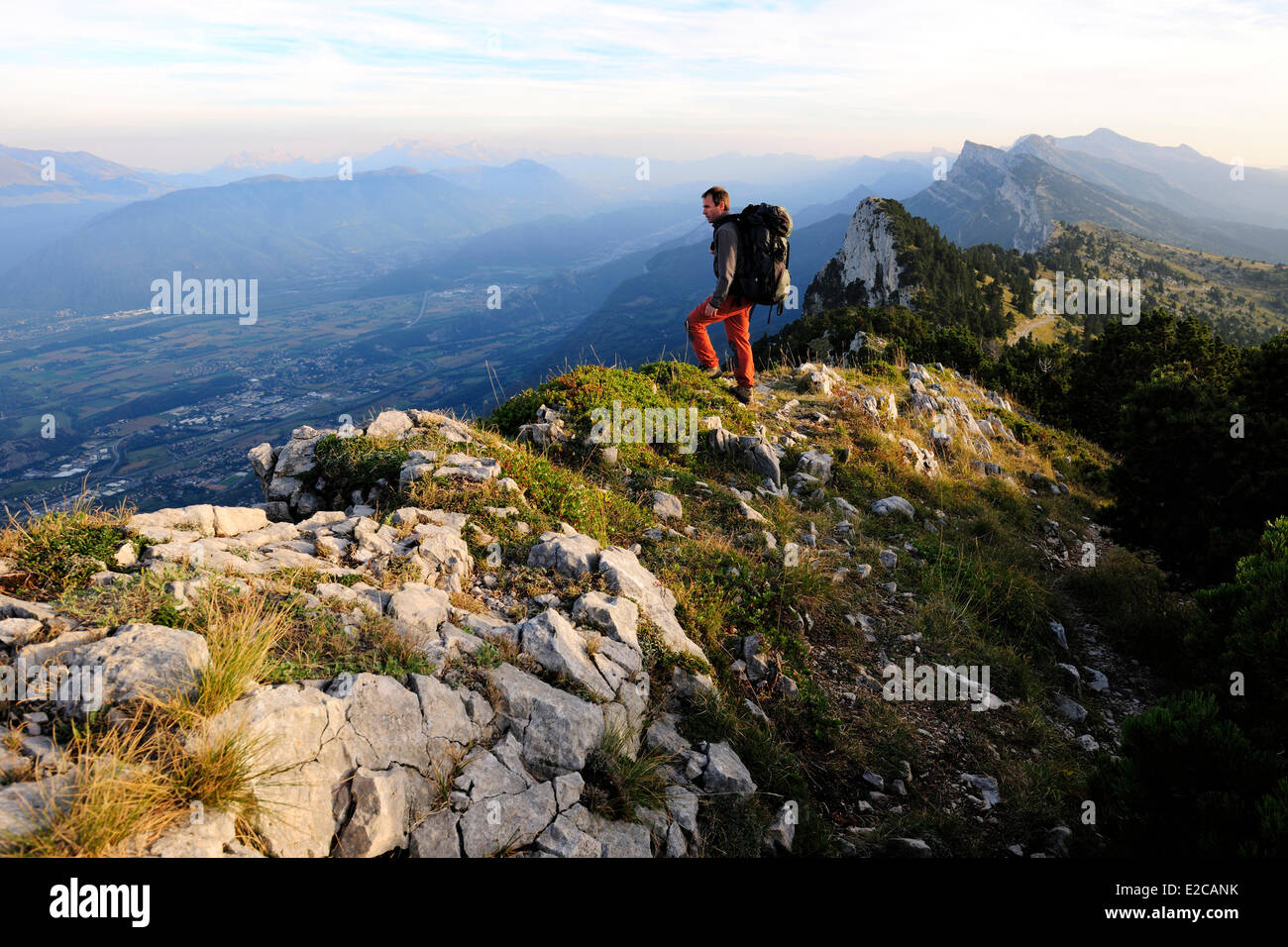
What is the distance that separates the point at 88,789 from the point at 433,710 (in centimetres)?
188

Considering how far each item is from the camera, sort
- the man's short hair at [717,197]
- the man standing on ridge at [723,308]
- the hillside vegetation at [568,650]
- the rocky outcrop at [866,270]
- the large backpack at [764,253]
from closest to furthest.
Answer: the hillside vegetation at [568,650], the large backpack at [764,253], the man standing on ridge at [723,308], the man's short hair at [717,197], the rocky outcrop at [866,270]

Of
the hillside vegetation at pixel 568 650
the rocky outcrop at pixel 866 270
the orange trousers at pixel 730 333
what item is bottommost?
the hillside vegetation at pixel 568 650

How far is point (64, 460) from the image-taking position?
471 ft

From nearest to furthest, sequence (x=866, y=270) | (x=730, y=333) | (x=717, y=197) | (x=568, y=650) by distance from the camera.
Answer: (x=568, y=650) < (x=717, y=197) < (x=730, y=333) < (x=866, y=270)

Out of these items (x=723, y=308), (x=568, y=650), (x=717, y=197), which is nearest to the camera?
(x=568, y=650)

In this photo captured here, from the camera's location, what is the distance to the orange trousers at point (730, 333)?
11.7m

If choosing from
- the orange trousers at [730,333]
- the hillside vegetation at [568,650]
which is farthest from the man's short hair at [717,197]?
the hillside vegetation at [568,650]

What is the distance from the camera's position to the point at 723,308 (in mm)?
11672

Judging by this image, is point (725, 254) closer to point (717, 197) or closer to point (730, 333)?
point (717, 197)

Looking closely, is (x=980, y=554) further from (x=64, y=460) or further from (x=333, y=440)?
(x=64, y=460)

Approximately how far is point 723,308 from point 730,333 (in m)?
0.82

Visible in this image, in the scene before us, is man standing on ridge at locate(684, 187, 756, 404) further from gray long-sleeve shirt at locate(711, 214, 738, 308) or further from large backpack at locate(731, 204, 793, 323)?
large backpack at locate(731, 204, 793, 323)

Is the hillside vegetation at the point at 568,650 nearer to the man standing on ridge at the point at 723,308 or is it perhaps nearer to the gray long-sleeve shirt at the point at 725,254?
the man standing on ridge at the point at 723,308

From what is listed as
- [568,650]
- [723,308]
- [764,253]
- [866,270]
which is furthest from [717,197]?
[866,270]
